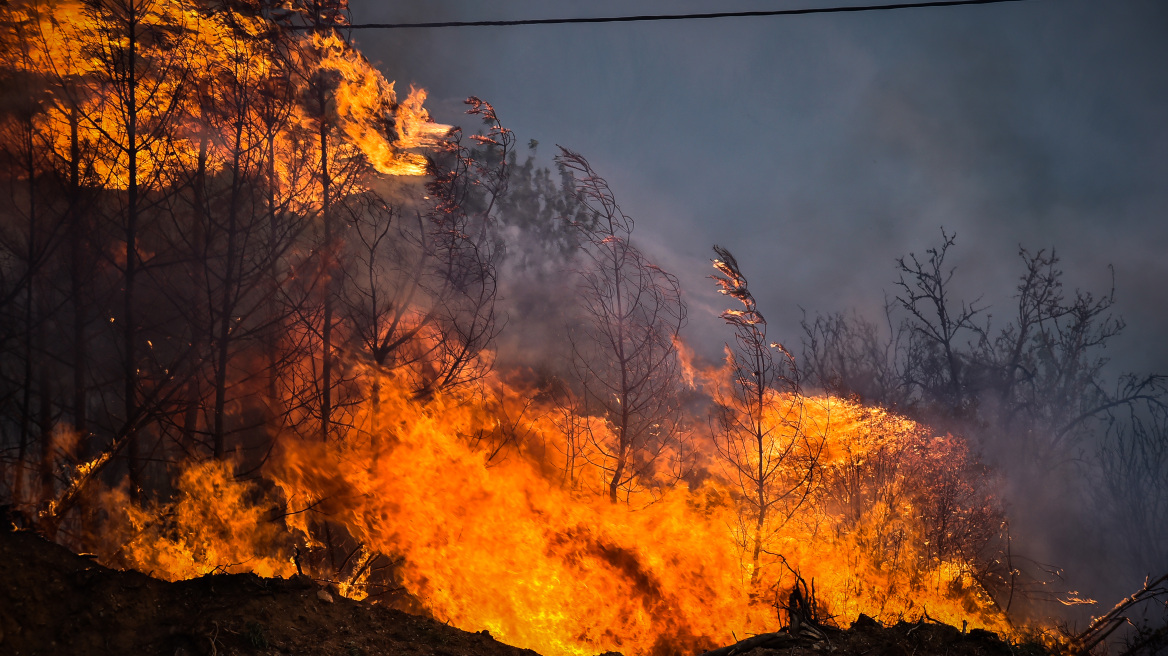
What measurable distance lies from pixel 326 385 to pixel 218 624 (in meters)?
4.82

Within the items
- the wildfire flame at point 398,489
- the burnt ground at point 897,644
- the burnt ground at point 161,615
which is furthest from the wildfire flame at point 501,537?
the burnt ground at point 897,644

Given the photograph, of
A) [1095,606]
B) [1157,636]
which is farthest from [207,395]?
[1095,606]

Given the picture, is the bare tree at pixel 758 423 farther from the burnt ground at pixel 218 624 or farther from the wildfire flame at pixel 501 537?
the burnt ground at pixel 218 624

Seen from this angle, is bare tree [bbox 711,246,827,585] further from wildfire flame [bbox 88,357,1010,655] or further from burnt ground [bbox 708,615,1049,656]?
burnt ground [bbox 708,615,1049,656]

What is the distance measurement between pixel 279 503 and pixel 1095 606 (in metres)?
35.3

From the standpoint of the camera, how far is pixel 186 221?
1025 cm

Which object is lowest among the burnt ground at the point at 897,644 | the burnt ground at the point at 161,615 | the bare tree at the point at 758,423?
the burnt ground at the point at 161,615

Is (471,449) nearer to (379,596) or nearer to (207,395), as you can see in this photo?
(379,596)

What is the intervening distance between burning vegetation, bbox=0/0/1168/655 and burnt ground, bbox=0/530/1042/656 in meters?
0.88

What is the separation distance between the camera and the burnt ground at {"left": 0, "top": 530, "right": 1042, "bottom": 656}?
16.9ft

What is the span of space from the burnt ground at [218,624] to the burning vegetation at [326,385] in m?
0.88

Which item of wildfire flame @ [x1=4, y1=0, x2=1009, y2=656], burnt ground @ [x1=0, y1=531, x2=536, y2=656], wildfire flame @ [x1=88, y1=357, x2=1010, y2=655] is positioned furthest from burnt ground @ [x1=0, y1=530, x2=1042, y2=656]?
wildfire flame @ [x1=88, y1=357, x2=1010, y2=655]

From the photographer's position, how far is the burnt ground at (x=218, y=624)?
16.9ft

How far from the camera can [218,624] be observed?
529 centimetres
